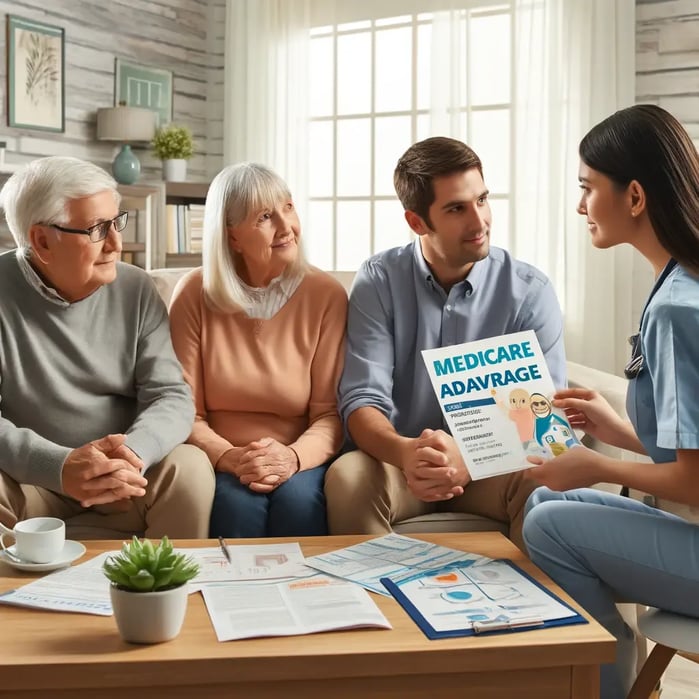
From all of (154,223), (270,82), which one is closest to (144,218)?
(154,223)

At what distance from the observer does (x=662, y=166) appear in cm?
151

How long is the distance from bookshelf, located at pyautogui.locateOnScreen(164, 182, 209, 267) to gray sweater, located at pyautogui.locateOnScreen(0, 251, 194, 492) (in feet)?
10.0

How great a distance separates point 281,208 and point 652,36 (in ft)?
9.10

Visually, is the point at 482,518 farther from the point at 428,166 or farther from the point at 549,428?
the point at 428,166

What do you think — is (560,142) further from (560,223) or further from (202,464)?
(202,464)

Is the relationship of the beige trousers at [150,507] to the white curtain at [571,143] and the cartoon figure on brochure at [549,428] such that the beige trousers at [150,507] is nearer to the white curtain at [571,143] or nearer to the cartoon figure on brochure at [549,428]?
the cartoon figure on brochure at [549,428]

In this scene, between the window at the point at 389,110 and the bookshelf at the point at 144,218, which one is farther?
the bookshelf at the point at 144,218

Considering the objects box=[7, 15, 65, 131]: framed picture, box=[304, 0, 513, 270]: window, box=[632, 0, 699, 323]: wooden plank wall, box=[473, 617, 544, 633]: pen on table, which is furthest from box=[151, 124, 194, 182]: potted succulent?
box=[473, 617, 544, 633]: pen on table

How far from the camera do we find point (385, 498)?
2006 millimetres

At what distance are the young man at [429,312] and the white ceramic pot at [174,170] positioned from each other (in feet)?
10.4

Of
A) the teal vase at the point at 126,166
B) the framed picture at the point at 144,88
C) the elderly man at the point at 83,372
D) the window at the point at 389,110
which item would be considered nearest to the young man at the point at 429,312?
the elderly man at the point at 83,372

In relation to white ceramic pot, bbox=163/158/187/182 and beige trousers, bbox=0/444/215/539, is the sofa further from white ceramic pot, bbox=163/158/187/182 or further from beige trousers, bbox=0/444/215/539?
white ceramic pot, bbox=163/158/187/182

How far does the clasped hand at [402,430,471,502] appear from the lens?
1.90m

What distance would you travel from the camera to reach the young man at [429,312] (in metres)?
2.09
